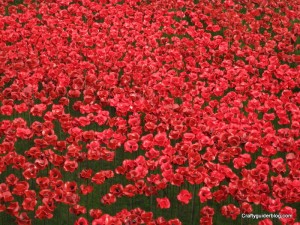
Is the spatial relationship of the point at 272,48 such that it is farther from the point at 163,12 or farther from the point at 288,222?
the point at 288,222

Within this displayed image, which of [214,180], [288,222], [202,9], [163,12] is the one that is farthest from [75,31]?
[288,222]

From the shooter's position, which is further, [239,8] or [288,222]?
[239,8]

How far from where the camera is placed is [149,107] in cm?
636

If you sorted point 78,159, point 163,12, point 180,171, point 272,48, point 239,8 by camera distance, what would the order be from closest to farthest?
point 180,171, point 78,159, point 272,48, point 163,12, point 239,8

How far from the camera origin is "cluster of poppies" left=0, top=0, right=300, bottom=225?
4965 mm

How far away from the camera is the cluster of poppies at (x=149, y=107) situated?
4.96 metres

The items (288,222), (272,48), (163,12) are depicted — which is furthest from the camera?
(163,12)

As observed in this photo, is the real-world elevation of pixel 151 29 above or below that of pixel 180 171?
above

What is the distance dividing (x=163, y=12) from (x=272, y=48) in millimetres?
2753

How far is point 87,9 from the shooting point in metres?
10.2

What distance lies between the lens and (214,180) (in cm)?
498

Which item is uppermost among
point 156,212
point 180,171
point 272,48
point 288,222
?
point 272,48

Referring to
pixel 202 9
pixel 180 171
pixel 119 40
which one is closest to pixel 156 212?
pixel 180 171

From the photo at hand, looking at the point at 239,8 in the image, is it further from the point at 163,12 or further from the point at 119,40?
the point at 119,40
